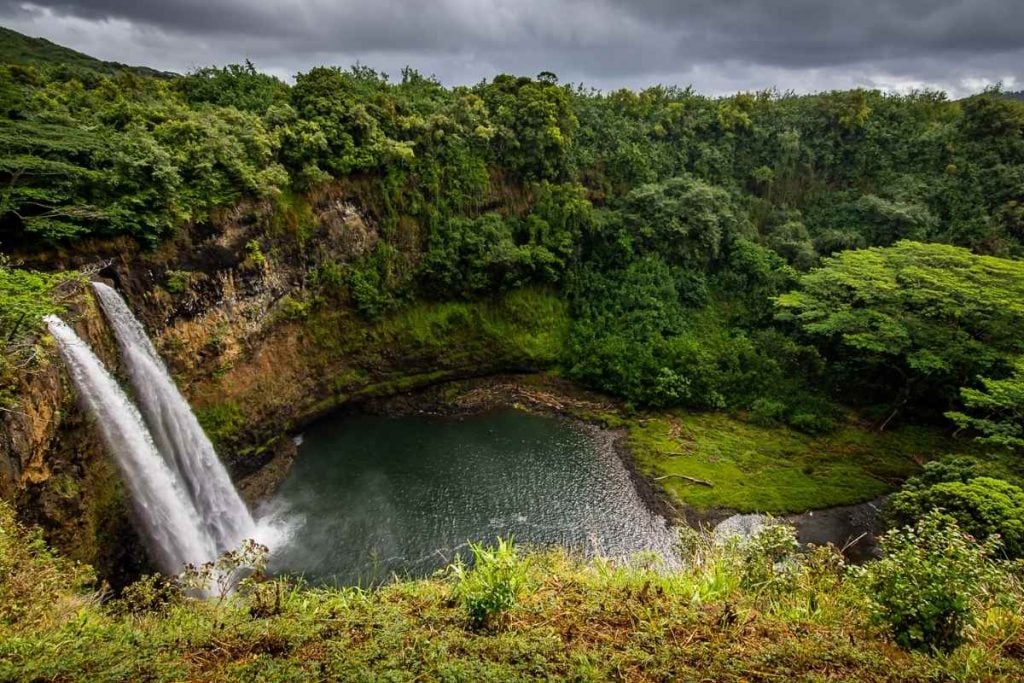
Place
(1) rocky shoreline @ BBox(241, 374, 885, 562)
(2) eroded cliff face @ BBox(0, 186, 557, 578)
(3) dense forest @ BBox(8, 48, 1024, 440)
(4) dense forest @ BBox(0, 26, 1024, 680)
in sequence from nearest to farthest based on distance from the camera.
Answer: (2) eroded cliff face @ BBox(0, 186, 557, 578) < (4) dense forest @ BBox(0, 26, 1024, 680) < (3) dense forest @ BBox(8, 48, 1024, 440) < (1) rocky shoreline @ BBox(241, 374, 885, 562)

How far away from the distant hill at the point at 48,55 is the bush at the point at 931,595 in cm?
2724

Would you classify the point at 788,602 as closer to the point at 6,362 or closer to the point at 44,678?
the point at 44,678

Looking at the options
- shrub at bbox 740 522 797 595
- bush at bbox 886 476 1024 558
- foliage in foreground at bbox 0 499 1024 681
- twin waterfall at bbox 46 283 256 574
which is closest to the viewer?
foliage in foreground at bbox 0 499 1024 681

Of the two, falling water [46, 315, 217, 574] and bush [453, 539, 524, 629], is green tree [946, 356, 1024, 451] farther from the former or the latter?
falling water [46, 315, 217, 574]

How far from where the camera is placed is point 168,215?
13.2 meters

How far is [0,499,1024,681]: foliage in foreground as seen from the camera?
159 inches

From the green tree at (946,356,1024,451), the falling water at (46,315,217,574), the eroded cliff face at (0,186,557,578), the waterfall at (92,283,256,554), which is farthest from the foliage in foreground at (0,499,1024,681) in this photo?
the green tree at (946,356,1024,451)

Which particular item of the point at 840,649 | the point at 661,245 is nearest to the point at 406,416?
the point at 661,245

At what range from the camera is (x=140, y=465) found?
10664mm

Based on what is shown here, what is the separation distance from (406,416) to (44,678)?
49.4 feet

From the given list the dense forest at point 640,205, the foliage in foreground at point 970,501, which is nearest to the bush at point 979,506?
the foliage in foreground at point 970,501

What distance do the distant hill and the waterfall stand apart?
45.9ft

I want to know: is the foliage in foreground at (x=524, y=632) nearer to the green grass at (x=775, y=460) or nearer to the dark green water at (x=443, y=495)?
the dark green water at (x=443, y=495)

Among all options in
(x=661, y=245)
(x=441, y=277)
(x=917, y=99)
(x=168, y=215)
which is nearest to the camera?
(x=168, y=215)
